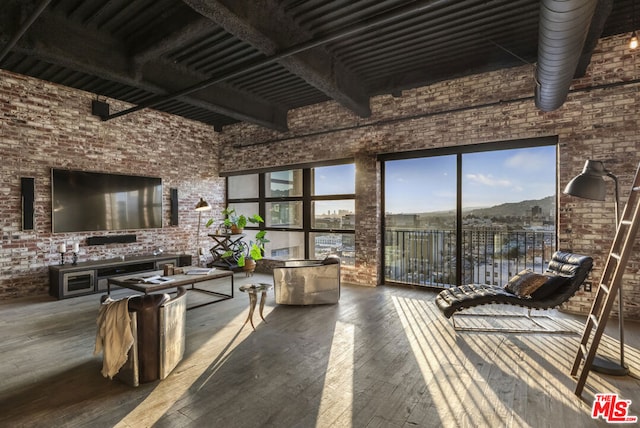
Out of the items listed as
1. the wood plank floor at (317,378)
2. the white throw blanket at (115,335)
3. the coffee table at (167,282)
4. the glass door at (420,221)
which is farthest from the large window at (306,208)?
the white throw blanket at (115,335)

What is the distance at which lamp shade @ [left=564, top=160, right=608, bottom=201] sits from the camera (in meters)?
3.04

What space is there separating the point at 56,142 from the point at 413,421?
22.1 feet

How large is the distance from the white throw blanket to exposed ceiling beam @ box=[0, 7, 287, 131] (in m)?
3.14

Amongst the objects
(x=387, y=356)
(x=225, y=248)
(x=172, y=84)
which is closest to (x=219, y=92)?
→ (x=172, y=84)

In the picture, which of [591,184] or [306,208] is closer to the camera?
[591,184]

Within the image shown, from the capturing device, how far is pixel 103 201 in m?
6.26

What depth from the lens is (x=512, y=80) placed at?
4.88 m

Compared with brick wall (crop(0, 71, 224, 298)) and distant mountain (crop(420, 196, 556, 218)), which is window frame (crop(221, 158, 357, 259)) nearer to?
brick wall (crop(0, 71, 224, 298))

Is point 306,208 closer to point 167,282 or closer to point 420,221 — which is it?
point 420,221

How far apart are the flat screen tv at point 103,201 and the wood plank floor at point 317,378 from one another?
214cm

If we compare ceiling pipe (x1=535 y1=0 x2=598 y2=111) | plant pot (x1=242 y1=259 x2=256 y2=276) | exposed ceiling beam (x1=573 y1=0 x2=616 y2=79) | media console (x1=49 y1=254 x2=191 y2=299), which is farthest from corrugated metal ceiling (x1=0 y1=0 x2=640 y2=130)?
plant pot (x1=242 y1=259 x2=256 y2=276)

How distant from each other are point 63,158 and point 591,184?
7508mm

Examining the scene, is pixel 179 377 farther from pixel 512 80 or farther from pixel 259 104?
pixel 512 80

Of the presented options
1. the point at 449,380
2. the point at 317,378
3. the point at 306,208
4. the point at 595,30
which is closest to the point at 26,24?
the point at 317,378
